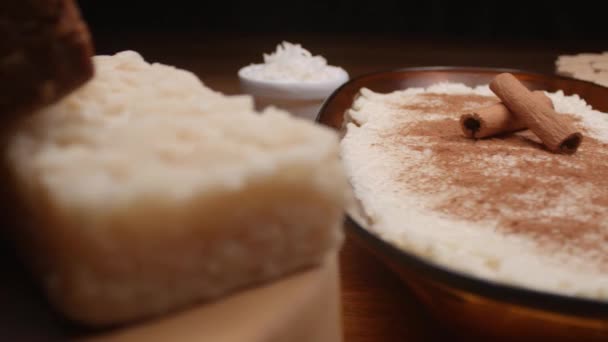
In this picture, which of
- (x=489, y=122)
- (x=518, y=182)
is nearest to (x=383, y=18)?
(x=489, y=122)

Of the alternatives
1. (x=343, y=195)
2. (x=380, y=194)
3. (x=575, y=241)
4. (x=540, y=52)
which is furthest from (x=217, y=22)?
(x=343, y=195)

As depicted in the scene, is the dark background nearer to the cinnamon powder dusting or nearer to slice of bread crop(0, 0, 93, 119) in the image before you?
the cinnamon powder dusting

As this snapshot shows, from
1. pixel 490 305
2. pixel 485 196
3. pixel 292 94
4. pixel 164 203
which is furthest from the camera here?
pixel 292 94

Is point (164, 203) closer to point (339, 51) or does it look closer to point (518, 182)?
point (518, 182)

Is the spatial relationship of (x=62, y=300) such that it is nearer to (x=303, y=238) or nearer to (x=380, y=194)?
(x=303, y=238)

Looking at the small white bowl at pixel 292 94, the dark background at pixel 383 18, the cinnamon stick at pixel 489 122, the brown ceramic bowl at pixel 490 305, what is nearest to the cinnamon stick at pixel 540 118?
the cinnamon stick at pixel 489 122

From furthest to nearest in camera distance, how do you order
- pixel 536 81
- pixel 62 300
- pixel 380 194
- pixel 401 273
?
pixel 536 81 → pixel 380 194 → pixel 401 273 → pixel 62 300
